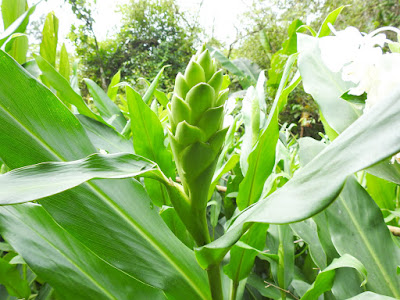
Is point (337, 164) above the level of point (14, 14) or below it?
below

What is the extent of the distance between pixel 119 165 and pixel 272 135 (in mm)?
230

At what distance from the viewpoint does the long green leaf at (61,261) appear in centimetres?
38

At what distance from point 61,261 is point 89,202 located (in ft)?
0.34

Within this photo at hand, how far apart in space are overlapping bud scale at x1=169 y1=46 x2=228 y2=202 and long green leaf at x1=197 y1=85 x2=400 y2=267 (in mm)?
108

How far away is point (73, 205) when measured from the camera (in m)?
0.35

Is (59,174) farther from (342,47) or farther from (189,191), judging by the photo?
(342,47)

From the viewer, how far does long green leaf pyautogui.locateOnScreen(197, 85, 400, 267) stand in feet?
0.67

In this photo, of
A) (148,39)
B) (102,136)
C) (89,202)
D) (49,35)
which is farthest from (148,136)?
(148,39)

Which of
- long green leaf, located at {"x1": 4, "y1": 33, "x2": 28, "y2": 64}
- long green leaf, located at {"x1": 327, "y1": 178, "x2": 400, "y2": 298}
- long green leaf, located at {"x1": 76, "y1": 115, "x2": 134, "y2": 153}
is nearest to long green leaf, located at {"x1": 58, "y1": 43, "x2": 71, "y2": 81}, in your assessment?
long green leaf, located at {"x1": 4, "y1": 33, "x2": 28, "y2": 64}

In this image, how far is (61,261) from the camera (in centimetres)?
40

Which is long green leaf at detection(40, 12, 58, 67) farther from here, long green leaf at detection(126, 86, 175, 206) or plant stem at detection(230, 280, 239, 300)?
plant stem at detection(230, 280, 239, 300)

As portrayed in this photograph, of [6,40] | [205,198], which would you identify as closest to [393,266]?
[205,198]

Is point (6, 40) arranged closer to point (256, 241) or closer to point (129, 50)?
Result: point (256, 241)

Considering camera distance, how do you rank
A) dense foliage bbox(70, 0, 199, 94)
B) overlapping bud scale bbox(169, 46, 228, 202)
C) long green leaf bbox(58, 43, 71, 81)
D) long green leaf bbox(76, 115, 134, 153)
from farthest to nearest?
dense foliage bbox(70, 0, 199, 94) → long green leaf bbox(58, 43, 71, 81) → long green leaf bbox(76, 115, 134, 153) → overlapping bud scale bbox(169, 46, 228, 202)
